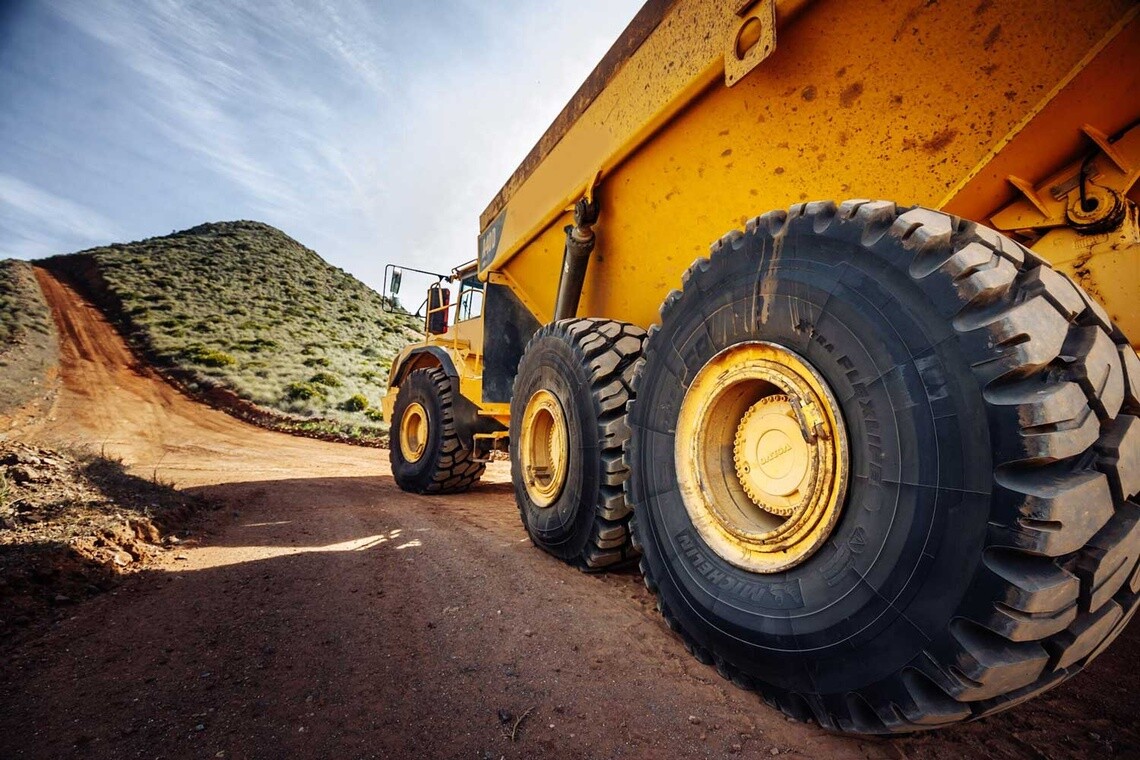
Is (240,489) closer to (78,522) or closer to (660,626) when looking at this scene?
(78,522)

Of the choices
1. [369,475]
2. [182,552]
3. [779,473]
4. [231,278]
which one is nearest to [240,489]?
[369,475]

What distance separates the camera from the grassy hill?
712 inches

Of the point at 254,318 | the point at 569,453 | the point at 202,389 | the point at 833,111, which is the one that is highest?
the point at 254,318

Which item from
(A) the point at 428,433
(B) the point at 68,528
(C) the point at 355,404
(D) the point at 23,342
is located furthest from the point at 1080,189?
(D) the point at 23,342

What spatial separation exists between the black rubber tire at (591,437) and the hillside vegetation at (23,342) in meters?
17.1

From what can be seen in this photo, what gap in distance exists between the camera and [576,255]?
3.65m

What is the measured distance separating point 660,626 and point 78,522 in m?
3.75

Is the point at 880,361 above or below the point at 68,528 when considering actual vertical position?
above

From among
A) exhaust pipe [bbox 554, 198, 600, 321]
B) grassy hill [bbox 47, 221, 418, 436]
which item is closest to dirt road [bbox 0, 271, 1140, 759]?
exhaust pipe [bbox 554, 198, 600, 321]

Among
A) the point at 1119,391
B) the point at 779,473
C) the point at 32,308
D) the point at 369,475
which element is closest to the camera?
the point at 1119,391

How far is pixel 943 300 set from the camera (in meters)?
1.34

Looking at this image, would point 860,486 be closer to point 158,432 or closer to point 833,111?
point 833,111

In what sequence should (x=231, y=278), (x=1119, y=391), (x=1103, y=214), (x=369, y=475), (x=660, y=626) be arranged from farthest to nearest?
(x=231, y=278)
(x=369, y=475)
(x=660, y=626)
(x=1103, y=214)
(x=1119, y=391)

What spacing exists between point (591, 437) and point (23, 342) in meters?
27.4
